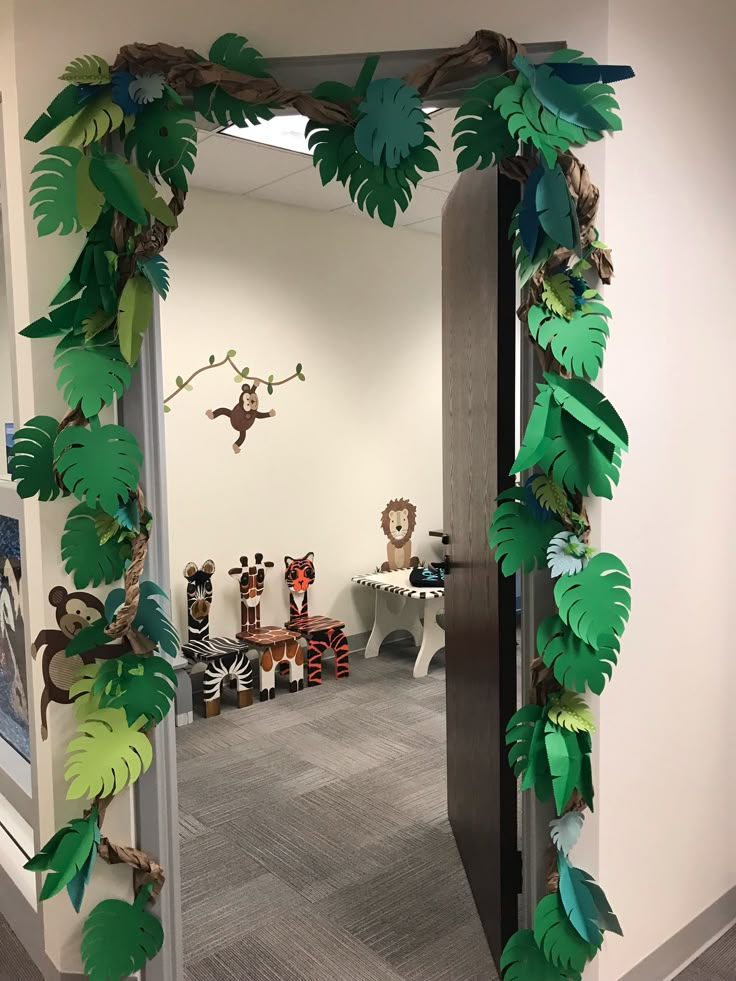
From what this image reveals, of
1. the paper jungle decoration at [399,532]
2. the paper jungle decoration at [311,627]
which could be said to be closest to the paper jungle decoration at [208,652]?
the paper jungle decoration at [311,627]

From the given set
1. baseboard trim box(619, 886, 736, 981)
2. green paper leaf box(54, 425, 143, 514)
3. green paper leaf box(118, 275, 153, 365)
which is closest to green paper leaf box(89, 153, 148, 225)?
green paper leaf box(118, 275, 153, 365)

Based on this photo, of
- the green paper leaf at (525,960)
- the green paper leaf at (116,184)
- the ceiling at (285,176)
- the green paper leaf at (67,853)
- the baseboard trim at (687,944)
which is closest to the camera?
the green paper leaf at (116,184)

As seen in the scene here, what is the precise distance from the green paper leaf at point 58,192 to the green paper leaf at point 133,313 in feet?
0.49

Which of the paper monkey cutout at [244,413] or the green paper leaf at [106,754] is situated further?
the paper monkey cutout at [244,413]

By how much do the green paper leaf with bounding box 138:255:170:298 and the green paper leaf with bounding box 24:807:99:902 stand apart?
1062 mm

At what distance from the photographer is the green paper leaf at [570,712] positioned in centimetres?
159

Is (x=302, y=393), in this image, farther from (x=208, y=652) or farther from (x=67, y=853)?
(x=67, y=853)

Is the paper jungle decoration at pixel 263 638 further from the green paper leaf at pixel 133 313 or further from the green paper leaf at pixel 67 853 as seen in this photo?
the green paper leaf at pixel 133 313

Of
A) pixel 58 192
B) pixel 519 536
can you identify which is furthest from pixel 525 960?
pixel 58 192

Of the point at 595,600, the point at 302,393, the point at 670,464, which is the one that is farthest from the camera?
the point at 302,393

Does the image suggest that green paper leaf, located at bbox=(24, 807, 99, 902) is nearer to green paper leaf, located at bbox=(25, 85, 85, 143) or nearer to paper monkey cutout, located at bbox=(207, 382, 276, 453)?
green paper leaf, located at bbox=(25, 85, 85, 143)

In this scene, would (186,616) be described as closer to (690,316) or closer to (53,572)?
(53,572)

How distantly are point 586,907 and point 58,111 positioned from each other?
6.25 ft

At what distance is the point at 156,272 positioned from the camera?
1556 mm
